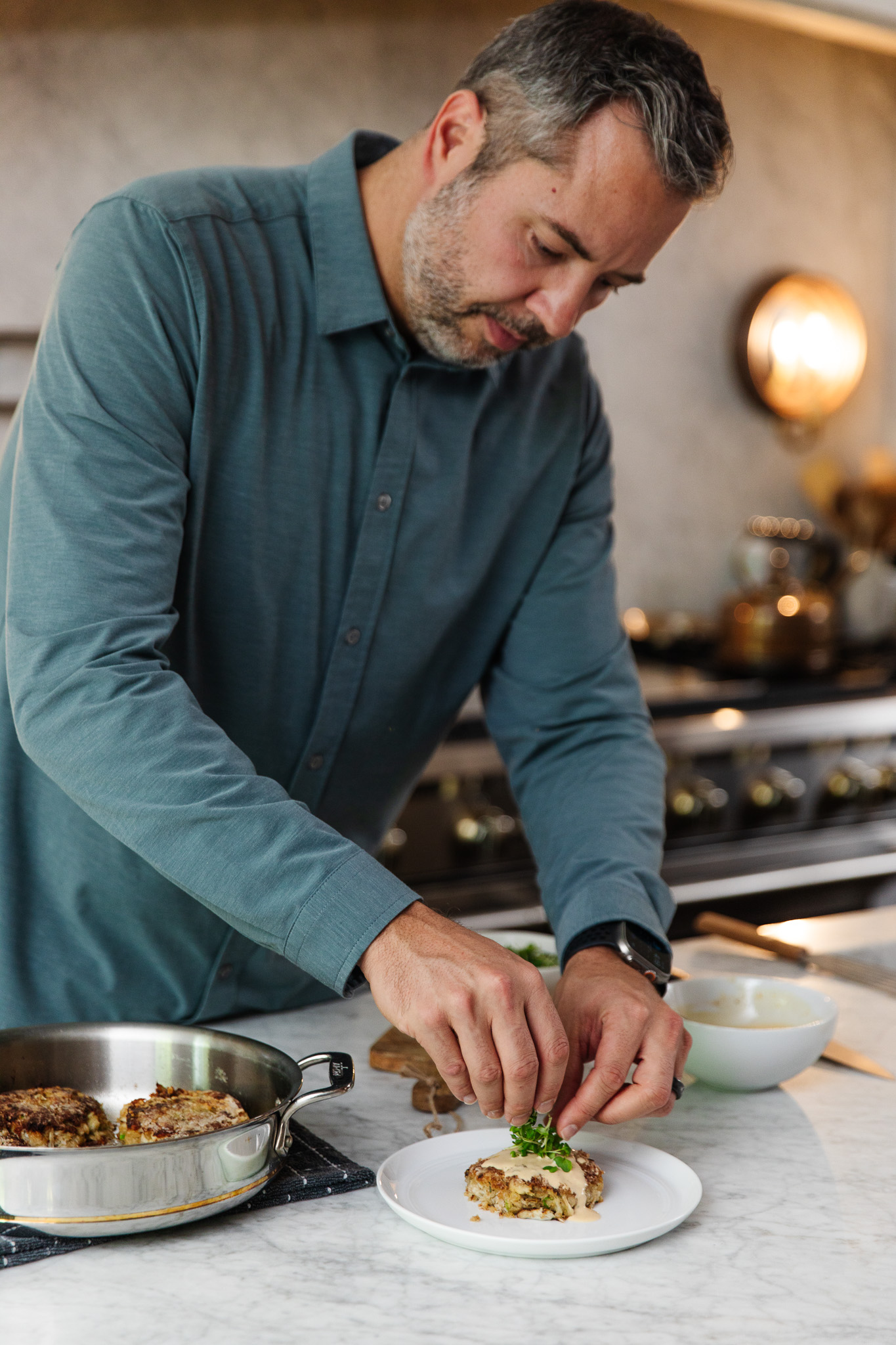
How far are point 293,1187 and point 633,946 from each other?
1.22ft

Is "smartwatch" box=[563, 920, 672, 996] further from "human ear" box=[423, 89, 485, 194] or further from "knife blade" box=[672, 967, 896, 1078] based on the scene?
"human ear" box=[423, 89, 485, 194]

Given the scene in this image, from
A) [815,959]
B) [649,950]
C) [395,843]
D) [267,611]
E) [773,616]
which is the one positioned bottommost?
[395,843]

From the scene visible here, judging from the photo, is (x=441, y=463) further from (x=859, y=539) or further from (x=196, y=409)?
(x=859, y=539)

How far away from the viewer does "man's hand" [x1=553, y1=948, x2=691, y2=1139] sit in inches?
36.6

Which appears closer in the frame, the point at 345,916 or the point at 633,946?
the point at 345,916

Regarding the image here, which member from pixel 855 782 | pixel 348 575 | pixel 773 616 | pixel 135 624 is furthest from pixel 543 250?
pixel 855 782

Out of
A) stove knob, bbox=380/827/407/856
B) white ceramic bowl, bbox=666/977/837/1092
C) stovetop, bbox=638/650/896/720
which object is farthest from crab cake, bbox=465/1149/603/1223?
stovetop, bbox=638/650/896/720

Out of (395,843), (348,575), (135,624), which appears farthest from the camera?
(395,843)

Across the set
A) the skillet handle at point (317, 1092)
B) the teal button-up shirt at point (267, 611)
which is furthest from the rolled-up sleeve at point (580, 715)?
the skillet handle at point (317, 1092)

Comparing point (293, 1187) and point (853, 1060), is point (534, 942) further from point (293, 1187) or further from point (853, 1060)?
point (293, 1187)

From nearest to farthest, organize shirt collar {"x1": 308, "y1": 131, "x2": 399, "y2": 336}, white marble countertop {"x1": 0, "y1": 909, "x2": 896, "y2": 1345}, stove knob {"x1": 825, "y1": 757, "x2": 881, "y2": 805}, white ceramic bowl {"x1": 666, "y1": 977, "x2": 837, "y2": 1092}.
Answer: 1. white marble countertop {"x1": 0, "y1": 909, "x2": 896, "y2": 1345}
2. white ceramic bowl {"x1": 666, "y1": 977, "x2": 837, "y2": 1092}
3. shirt collar {"x1": 308, "y1": 131, "x2": 399, "y2": 336}
4. stove knob {"x1": 825, "y1": 757, "x2": 881, "y2": 805}

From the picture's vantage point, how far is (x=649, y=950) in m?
1.13

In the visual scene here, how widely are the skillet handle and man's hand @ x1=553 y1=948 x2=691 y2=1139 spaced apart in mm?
162

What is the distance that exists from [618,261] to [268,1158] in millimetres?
780
